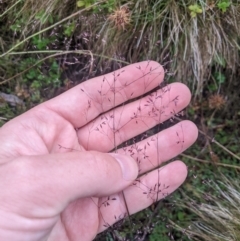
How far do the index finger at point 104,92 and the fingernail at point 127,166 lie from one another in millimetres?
338

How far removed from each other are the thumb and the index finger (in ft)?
1.33

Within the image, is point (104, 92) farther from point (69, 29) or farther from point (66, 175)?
point (66, 175)

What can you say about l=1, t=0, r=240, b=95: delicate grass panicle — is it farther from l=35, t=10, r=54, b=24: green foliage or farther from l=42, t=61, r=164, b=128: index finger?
l=42, t=61, r=164, b=128: index finger

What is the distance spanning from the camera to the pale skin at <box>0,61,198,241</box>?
1866 mm

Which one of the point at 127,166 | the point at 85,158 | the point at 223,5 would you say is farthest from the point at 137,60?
the point at 85,158

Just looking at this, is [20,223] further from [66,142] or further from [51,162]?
[66,142]

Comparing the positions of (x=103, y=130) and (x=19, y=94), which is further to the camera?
(x=19, y=94)

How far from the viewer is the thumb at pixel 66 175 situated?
1.86m

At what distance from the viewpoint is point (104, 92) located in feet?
8.02

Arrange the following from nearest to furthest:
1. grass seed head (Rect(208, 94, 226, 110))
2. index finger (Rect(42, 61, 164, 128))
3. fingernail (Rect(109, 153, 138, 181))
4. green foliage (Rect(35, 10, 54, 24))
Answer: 1. fingernail (Rect(109, 153, 138, 181))
2. index finger (Rect(42, 61, 164, 128))
3. green foliage (Rect(35, 10, 54, 24))
4. grass seed head (Rect(208, 94, 226, 110))

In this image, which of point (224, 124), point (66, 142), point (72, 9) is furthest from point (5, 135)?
point (224, 124)

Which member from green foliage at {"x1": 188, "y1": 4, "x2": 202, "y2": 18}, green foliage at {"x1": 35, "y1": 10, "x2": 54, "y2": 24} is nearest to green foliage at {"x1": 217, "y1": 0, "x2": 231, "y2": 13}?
green foliage at {"x1": 188, "y1": 4, "x2": 202, "y2": 18}

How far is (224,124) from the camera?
291 cm

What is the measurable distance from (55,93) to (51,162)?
1038mm
